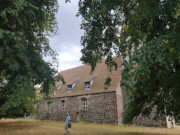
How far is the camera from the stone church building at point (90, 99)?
64.0ft

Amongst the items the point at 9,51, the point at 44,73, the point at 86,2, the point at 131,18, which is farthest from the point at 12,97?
the point at 131,18

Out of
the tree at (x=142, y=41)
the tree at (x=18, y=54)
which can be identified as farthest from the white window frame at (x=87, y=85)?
the tree at (x=142, y=41)

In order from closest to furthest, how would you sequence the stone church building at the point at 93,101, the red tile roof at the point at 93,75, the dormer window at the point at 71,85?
the stone church building at the point at 93,101
the red tile roof at the point at 93,75
the dormer window at the point at 71,85

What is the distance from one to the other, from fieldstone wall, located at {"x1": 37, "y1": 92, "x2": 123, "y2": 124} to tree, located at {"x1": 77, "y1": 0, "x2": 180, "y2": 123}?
9313 mm

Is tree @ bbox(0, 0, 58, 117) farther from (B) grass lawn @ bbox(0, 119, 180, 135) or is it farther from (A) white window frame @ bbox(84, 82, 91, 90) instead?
(A) white window frame @ bbox(84, 82, 91, 90)

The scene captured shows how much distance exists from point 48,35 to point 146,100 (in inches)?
419

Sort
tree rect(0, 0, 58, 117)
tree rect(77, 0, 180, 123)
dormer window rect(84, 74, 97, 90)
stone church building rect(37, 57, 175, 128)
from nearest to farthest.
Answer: tree rect(77, 0, 180, 123) → tree rect(0, 0, 58, 117) → stone church building rect(37, 57, 175, 128) → dormer window rect(84, 74, 97, 90)

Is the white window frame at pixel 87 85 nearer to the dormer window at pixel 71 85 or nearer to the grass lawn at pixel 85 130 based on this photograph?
the dormer window at pixel 71 85

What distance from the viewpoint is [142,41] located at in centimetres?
852

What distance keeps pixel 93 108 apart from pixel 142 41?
14.5 meters

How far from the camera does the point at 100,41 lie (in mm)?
8805

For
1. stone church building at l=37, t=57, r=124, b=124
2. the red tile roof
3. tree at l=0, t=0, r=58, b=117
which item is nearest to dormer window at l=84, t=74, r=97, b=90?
stone church building at l=37, t=57, r=124, b=124

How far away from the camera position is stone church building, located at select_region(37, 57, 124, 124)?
19500mm

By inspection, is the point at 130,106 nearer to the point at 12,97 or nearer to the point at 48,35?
the point at 12,97
